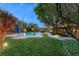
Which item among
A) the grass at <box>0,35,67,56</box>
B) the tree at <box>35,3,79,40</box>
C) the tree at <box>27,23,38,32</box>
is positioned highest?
the tree at <box>35,3,79,40</box>

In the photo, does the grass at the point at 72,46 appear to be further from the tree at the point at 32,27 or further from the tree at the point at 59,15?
the tree at the point at 32,27

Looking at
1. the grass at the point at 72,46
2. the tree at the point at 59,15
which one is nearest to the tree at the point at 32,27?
the tree at the point at 59,15

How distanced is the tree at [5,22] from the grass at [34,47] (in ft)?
0.24

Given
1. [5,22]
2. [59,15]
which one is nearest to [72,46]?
[59,15]

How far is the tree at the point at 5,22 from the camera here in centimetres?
165

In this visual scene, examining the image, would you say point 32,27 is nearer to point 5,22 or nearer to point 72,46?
point 5,22

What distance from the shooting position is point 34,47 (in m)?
1.64

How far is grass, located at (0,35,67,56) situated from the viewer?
1.64 m

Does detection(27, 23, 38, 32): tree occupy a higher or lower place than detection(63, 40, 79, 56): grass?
higher

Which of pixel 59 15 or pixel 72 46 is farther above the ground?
pixel 59 15

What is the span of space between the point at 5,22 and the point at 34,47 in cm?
36

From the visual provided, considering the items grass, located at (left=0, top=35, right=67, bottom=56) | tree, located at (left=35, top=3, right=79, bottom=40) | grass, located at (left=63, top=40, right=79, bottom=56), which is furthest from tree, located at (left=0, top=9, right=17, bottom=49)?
grass, located at (left=63, top=40, right=79, bottom=56)

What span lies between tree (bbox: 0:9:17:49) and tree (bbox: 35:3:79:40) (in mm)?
248

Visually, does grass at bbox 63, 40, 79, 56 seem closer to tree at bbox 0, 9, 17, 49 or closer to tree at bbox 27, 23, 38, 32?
tree at bbox 27, 23, 38, 32
